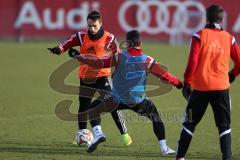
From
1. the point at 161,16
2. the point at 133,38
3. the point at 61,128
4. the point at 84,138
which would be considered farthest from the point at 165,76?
the point at 161,16

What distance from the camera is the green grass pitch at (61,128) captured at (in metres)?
10.4

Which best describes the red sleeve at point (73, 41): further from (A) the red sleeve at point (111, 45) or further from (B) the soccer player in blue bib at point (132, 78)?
(B) the soccer player in blue bib at point (132, 78)

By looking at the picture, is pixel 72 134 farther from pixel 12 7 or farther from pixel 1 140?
pixel 12 7

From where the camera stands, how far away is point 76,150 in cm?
1066

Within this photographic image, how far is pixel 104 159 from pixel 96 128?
26.2 inches

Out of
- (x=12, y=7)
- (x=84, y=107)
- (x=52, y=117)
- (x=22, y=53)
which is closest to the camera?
(x=84, y=107)

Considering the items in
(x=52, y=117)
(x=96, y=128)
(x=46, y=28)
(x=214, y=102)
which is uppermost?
(x=214, y=102)

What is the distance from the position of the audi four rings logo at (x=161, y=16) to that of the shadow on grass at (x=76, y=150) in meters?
21.7

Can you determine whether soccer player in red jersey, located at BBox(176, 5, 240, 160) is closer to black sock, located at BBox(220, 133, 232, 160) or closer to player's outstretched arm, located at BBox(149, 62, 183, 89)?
black sock, located at BBox(220, 133, 232, 160)

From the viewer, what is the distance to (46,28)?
1276 inches

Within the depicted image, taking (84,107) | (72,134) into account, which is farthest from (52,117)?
(84,107)

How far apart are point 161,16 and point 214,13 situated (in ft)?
77.1

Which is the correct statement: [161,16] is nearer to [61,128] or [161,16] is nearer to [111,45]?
[61,128]

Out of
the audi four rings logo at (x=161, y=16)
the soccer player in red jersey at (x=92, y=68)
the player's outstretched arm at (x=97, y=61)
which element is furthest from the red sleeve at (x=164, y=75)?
the audi four rings logo at (x=161, y=16)
